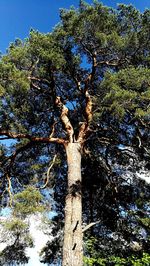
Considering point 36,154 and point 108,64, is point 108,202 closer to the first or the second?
point 36,154

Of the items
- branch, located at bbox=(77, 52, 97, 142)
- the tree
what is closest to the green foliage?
the tree

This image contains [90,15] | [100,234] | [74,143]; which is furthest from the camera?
[100,234]

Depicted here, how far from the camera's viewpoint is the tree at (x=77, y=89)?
10.1m

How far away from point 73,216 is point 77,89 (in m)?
5.61

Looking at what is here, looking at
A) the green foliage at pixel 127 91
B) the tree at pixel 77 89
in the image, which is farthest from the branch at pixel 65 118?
the green foliage at pixel 127 91

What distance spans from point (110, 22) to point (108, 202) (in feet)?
23.1

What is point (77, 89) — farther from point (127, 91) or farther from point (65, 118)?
point (127, 91)

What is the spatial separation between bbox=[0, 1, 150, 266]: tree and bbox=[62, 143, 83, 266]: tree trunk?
0.04m

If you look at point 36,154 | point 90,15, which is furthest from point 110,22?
point 36,154

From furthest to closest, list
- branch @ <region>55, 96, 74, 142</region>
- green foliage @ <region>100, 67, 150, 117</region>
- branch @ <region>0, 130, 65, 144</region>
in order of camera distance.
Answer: branch @ <region>0, 130, 65, 144</region>
branch @ <region>55, 96, 74, 142</region>
green foliage @ <region>100, 67, 150, 117</region>

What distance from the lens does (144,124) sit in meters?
10.4

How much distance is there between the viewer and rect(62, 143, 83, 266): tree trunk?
772cm

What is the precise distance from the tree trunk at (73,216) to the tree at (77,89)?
41mm

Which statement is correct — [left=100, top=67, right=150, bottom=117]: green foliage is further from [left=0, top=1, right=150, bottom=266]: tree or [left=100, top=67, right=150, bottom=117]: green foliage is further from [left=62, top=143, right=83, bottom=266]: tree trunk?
[left=62, top=143, right=83, bottom=266]: tree trunk
